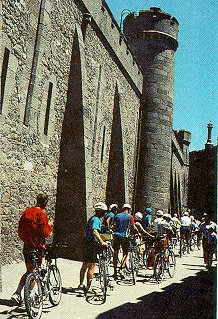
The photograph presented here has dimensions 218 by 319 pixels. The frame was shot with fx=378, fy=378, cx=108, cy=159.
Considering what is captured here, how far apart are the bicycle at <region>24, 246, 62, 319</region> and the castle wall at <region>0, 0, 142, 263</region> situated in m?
2.63

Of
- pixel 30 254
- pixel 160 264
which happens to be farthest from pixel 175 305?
pixel 30 254

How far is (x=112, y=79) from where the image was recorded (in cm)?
1509

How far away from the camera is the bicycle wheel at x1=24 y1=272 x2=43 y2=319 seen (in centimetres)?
483

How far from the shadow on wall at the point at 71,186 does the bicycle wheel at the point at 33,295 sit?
5436mm

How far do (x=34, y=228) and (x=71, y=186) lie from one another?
208 inches

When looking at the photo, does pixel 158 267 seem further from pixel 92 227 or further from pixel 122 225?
pixel 92 227

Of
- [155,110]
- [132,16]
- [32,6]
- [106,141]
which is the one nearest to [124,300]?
[32,6]

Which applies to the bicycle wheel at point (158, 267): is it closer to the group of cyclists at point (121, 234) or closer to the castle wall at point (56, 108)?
the group of cyclists at point (121, 234)

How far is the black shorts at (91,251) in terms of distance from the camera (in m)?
6.71

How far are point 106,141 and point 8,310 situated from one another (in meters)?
10.2

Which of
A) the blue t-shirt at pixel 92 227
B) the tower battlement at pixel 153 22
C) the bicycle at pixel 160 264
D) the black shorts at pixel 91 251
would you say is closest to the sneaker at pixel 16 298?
the black shorts at pixel 91 251

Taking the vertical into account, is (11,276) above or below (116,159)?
below

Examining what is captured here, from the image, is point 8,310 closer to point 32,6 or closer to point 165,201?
point 32,6

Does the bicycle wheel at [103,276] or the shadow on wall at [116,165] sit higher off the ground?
the shadow on wall at [116,165]
